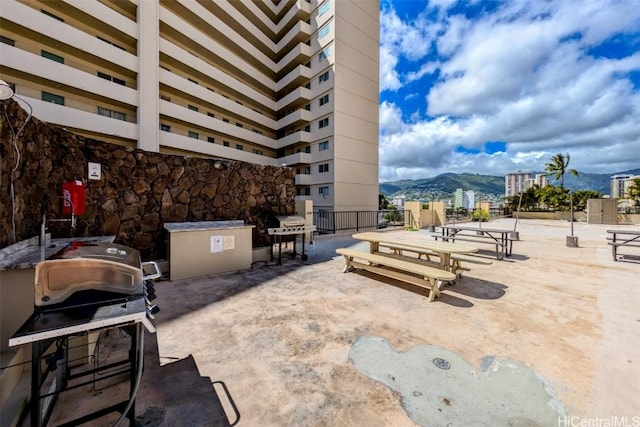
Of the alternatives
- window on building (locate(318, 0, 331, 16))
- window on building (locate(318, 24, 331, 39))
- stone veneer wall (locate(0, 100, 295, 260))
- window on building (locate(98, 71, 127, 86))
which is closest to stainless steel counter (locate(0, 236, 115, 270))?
stone veneer wall (locate(0, 100, 295, 260))

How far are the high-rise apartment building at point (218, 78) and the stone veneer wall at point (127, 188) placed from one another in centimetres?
1241

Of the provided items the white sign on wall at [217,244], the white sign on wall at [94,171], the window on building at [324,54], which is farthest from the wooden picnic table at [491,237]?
the window on building at [324,54]

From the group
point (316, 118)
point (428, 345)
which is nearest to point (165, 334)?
point (428, 345)

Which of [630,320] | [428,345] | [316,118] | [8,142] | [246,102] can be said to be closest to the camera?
[8,142]

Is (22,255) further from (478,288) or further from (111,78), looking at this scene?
(111,78)

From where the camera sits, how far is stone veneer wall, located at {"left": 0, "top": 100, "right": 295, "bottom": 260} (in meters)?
2.90

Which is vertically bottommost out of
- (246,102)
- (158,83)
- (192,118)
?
(192,118)

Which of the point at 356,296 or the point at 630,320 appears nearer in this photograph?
the point at 630,320

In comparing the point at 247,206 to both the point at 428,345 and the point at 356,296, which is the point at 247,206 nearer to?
the point at 356,296

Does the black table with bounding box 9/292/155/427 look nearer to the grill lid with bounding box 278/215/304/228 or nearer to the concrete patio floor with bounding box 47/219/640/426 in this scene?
the concrete patio floor with bounding box 47/219/640/426

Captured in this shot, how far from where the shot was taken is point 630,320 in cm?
338

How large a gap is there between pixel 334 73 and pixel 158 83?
1238 centimetres

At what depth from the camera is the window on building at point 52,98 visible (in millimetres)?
12867

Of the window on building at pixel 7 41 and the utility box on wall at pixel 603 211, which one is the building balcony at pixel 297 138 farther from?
the utility box on wall at pixel 603 211
